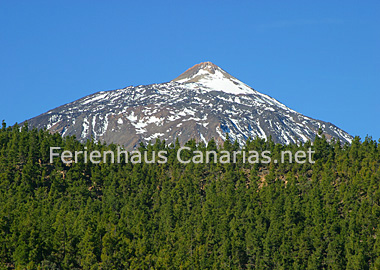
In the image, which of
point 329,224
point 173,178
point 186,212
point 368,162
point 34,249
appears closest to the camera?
point 34,249

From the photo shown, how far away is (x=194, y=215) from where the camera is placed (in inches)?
6496

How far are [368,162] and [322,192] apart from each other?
19.7m

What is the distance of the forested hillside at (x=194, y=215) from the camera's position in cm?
13612

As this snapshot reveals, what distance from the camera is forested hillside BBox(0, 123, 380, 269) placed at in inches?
5359

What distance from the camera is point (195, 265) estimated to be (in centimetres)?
13712

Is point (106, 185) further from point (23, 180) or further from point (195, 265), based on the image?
point (195, 265)

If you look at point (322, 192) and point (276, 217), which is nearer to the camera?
point (276, 217)

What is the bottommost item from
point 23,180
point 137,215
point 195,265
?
point 195,265

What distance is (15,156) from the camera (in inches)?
7608

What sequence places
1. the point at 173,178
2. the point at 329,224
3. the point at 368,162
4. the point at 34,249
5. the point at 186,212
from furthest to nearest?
the point at 173,178
the point at 368,162
the point at 186,212
the point at 329,224
the point at 34,249

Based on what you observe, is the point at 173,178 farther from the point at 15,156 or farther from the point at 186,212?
the point at 15,156

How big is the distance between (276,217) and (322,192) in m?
18.4

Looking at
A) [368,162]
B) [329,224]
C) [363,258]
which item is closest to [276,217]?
[329,224]

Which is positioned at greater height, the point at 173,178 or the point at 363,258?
the point at 173,178
